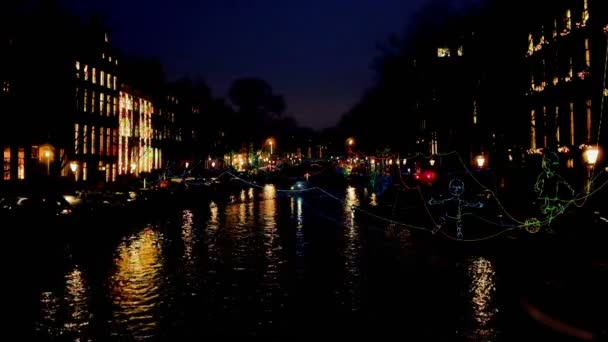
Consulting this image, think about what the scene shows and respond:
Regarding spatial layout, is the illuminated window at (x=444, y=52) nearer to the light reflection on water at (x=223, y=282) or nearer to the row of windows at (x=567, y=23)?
the row of windows at (x=567, y=23)

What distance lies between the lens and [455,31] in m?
37.5

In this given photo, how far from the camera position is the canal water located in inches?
356

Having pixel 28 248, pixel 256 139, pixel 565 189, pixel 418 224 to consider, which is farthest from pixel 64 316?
pixel 256 139

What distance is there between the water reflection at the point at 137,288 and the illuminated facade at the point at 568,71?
2237 centimetres

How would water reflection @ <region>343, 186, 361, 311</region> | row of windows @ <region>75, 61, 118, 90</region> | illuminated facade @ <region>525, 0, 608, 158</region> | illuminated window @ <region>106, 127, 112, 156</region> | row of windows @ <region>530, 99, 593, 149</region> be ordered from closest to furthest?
water reflection @ <region>343, 186, 361, 311</region>
illuminated facade @ <region>525, 0, 608, 158</region>
row of windows @ <region>530, 99, 593, 149</region>
row of windows @ <region>75, 61, 118, 90</region>
illuminated window @ <region>106, 127, 112, 156</region>

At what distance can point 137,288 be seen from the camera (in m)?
12.8

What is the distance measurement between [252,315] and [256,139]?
349 feet

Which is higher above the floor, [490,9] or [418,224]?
[490,9]

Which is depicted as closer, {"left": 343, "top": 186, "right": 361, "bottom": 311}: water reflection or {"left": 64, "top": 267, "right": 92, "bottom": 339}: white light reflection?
{"left": 64, "top": 267, "right": 92, "bottom": 339}: white light reflection

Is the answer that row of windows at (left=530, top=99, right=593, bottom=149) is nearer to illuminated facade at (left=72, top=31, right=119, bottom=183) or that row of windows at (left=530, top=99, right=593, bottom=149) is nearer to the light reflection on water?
the light reflection on water

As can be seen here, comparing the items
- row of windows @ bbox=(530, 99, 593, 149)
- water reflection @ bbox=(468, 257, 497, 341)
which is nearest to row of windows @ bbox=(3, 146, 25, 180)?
row of windows @ bbox=(530, 99, 593, 149)

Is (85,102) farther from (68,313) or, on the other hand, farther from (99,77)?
(68,313)

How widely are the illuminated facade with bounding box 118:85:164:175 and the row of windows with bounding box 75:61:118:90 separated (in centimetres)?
367

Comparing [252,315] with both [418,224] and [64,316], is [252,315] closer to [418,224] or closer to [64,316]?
[64,316]
